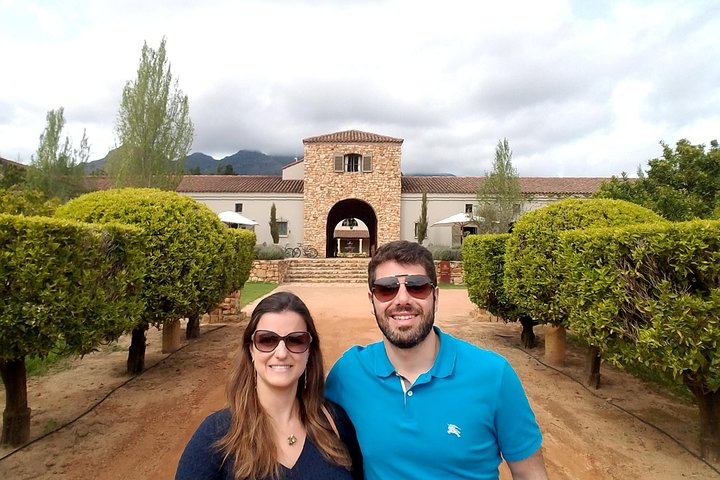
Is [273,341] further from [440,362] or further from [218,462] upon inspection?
[440,362]

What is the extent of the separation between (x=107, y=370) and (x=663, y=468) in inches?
266

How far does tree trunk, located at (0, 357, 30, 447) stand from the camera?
3.65 m

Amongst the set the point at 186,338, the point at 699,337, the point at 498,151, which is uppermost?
the point at 498,151

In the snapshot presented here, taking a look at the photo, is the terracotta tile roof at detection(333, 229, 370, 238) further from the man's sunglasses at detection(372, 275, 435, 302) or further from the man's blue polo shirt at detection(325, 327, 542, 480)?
the man's blue polo shirt at detection(325, 327, 542, 480)

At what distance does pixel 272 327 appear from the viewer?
Result: 1671 mm

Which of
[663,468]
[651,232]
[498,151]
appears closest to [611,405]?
[663,468]

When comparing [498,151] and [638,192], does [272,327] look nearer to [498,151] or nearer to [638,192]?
[638,192]

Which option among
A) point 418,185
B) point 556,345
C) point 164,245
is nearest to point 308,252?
point 418,185

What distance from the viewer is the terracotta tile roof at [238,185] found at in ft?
86.1

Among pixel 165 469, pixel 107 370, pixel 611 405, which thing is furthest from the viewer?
pixel 107 370

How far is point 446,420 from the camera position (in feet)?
5.03

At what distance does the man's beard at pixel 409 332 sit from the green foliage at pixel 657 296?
105 inches

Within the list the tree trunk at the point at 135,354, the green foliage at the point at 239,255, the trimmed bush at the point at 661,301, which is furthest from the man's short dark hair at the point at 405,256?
the green foliage at the point at 239,255

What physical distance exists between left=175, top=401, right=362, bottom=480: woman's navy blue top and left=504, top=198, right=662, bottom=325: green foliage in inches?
184
